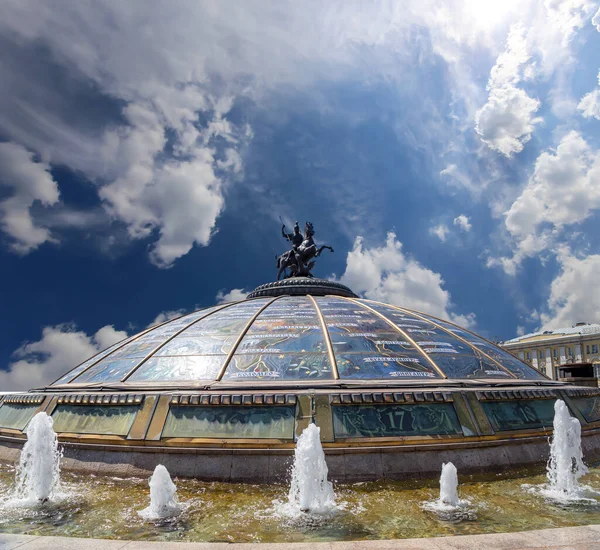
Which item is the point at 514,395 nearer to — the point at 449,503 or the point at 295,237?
the point at 449,503

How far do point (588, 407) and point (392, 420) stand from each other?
20.9ft

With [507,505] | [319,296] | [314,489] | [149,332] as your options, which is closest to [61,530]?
[314,489]

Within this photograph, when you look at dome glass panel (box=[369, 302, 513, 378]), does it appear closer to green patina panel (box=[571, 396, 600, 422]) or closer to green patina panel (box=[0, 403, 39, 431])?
green patina panel (box=[571, 396, 600, 422])

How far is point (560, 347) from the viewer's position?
182 feet

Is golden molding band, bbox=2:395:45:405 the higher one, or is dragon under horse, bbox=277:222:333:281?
dragon under horse, bbox=277:222:333:281

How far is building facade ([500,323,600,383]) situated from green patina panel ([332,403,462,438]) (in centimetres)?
4770

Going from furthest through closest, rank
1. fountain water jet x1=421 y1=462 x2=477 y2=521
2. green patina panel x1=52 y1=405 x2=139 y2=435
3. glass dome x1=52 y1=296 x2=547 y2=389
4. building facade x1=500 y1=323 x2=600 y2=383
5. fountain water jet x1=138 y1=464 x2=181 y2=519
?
building facade x1=500 y1=323 x2=600 y2=383
glass dome x1=52 y1=296 x2=547 y2=389
green patina panel x1=52 y1=405 x2=139 y2=435
fountain water jet x1=138 y1=464 x2=181 y2=519
fountain water jet x1=421 y1=462 x2=477 y2=521

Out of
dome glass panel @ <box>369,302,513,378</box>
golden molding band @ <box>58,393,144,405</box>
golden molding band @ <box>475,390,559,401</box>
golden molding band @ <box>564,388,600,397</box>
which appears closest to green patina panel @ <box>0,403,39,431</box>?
golden molding band @ <box>58,393,144,405</box>

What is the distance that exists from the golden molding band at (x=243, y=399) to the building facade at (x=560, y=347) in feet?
161

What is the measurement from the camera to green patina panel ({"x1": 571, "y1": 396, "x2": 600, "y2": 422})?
10719 mm

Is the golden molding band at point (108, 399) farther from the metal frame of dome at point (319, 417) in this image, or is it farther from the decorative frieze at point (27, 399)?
the decorative frieze at point (27, 399)

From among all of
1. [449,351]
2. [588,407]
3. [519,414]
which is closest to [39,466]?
[519,414]

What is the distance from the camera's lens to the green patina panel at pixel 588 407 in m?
10.7

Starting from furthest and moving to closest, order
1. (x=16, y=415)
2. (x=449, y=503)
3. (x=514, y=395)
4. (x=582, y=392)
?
1. (x=582, y=392)
2. (x=16, y=415)
3. (x=514, y=395)
4. (x=449, y=503)
